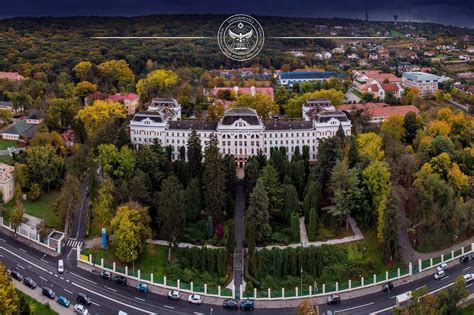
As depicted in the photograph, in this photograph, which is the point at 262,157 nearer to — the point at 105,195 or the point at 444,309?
the point at 105,195

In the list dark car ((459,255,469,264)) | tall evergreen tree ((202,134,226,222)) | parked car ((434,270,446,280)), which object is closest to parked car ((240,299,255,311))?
tall evergreen tree ((202,134,226,222))

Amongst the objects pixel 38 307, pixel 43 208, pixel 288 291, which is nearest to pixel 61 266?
pixel 38 307

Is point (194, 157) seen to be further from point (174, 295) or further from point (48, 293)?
point (48, 293)

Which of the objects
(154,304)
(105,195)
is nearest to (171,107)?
(105,195)

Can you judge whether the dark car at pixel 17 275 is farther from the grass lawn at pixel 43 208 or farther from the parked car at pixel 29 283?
the grass lawn at pixel 43 208

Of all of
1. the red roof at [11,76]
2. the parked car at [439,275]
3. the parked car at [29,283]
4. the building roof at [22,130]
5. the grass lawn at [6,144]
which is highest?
the red roof at [11,76]

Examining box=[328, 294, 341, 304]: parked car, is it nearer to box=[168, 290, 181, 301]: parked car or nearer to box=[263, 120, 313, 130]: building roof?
box=[168, 290, 181, 301]: parked car

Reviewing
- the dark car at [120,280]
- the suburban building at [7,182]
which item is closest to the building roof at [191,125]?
the suburban building at [7,182]

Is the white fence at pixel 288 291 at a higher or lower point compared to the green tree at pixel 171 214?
lower
